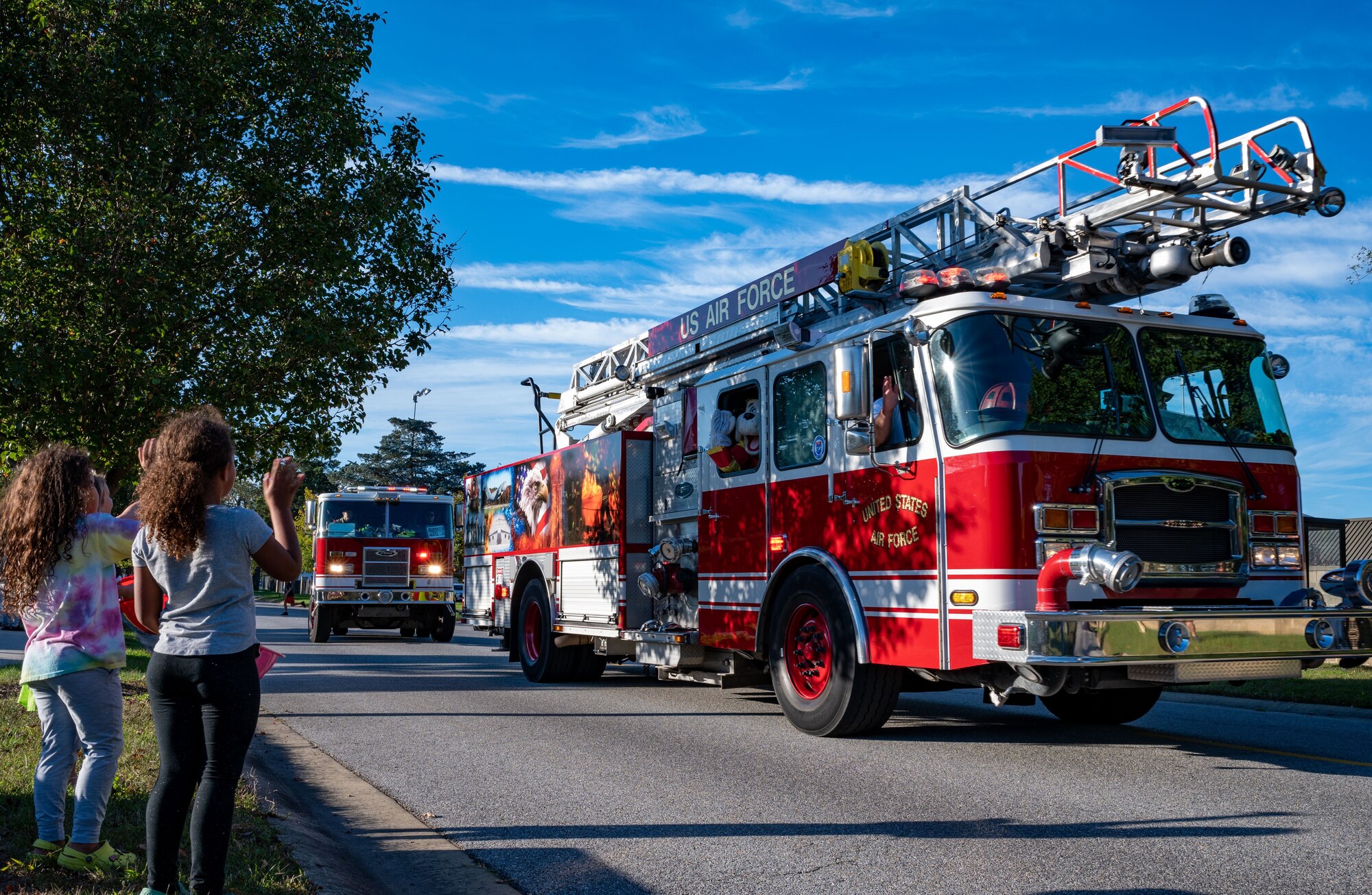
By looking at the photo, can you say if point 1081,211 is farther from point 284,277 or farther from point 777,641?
point 284,277

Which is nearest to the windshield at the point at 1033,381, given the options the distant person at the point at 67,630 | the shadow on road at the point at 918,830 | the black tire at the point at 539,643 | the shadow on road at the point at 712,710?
the shadow on road at the point at 712,710

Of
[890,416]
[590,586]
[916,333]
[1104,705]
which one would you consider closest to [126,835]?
[890,416]

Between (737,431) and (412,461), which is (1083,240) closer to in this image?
(737,431)

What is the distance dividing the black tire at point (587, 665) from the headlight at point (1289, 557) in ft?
24.8

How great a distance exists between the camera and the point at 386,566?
23594 mm

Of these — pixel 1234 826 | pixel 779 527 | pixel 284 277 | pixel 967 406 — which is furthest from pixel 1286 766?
pixel 284 277

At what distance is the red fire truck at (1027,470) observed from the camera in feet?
23.3

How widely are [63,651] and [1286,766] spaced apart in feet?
22.5

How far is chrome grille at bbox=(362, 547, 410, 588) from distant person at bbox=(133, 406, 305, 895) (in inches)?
783

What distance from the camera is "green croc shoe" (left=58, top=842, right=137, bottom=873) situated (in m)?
4.44

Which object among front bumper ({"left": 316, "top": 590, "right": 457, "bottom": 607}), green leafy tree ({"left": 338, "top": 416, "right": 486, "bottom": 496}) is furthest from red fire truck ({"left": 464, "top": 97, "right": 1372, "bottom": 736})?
green leafy tree ({"left": 338, "top": 416, "right": 486, "bottom": 496})

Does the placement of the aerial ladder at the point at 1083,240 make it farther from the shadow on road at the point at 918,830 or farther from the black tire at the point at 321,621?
the black tire at the point at 321,621

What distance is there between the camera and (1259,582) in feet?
25.1

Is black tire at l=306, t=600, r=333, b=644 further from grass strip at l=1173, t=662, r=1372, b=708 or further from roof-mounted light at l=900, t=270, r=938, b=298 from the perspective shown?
roof-mounted light at l=900, t=270, r=938, b=298
